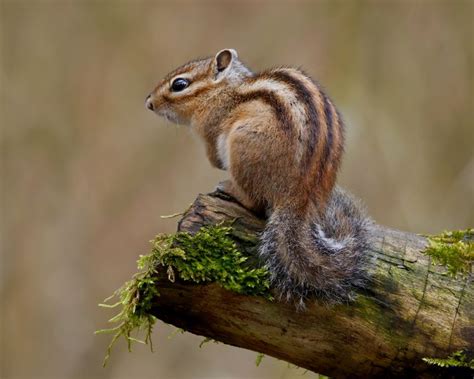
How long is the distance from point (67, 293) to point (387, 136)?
3886mm

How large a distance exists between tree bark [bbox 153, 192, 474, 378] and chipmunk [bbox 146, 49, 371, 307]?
106 mm

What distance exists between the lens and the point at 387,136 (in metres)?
8.17

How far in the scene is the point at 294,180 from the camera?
13.7ft

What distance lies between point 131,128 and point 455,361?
5773 mm

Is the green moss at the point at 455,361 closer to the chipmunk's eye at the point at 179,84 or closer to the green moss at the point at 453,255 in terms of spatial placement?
the green moss at the point at 453,255

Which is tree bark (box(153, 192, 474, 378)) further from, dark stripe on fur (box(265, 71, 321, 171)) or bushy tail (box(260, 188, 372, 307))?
dark stripe on fur (box(265, 71, 321, 171))

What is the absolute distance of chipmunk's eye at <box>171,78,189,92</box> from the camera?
527 centimetres

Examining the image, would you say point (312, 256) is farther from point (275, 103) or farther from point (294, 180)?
point (275, 103)

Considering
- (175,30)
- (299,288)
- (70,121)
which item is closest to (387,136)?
(175,30)

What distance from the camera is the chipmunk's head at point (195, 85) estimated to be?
5.09m

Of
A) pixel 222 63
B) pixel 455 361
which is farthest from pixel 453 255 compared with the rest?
pixel 222 63

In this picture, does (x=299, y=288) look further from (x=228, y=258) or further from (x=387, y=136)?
(x=387, y=136)

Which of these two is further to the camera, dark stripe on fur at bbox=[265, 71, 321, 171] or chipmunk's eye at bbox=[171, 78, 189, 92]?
chipmunk's eye at bbox=[171, 78, 189, 92]

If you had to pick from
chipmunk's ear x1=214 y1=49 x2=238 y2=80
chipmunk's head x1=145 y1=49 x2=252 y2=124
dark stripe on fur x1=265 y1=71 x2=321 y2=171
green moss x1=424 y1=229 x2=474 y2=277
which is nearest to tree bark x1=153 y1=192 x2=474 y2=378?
green moss x1=424 y1=229 x2=474 y2=277
